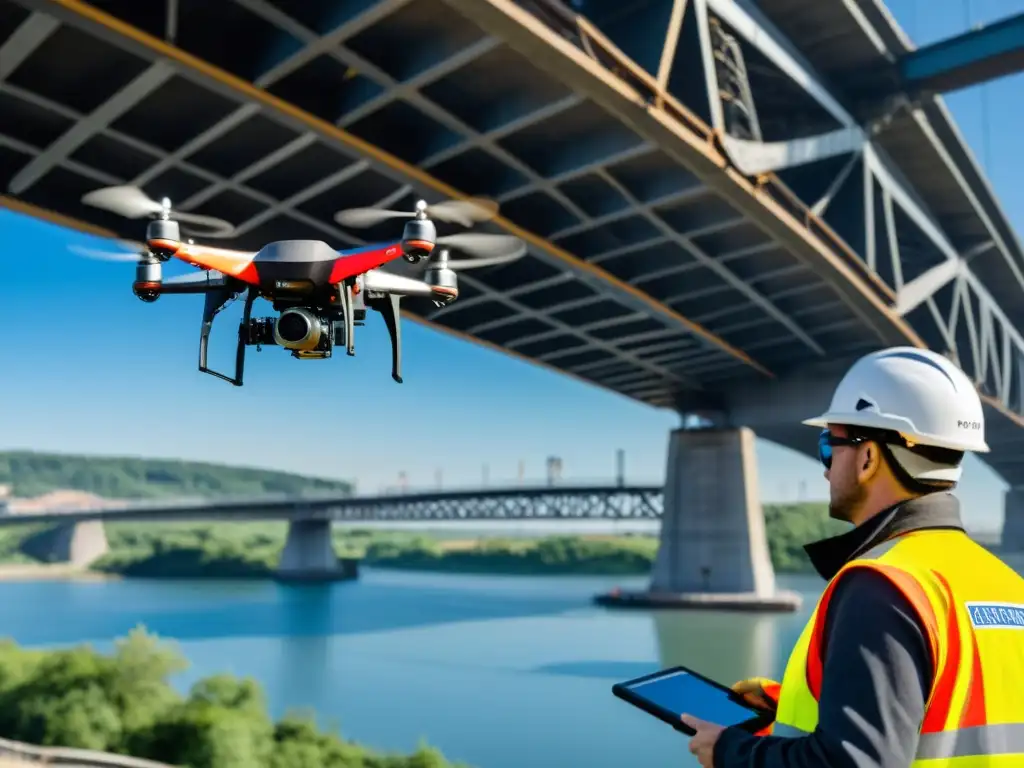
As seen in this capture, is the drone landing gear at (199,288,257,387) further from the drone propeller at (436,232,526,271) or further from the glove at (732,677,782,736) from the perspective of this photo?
the glove at (732,677,782,736)

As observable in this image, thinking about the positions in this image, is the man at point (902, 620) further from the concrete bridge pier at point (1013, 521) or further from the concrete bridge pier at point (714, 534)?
the concrete bridge pier at point (1013, 521)

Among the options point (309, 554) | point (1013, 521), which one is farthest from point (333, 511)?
point (1013, 521)

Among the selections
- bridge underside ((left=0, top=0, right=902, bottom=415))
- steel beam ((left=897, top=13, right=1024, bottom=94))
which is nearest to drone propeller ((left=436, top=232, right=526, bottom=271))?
bridge underside ((left=0, top=0, right=902, bottom=415))

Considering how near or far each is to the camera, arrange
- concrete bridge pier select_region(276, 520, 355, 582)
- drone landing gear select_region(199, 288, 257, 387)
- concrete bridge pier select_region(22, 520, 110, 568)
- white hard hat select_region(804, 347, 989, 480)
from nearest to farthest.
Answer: white hard hat select_region(804, 347, 989, 480)
drone landing gear select_region(199, 288, 257, 387)
concrete bridge pier select_region(276, 520, 355, 582)
concrete bridge pier select_region(22, 520, 110, 568)

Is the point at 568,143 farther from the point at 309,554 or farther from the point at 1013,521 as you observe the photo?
the point at 1013,521

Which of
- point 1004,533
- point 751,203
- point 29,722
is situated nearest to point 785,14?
point 751,203

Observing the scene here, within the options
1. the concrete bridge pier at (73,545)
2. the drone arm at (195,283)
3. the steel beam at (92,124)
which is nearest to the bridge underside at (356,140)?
the steel beam at (92,124)
